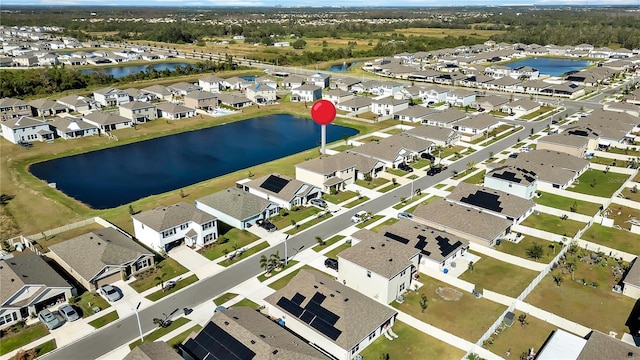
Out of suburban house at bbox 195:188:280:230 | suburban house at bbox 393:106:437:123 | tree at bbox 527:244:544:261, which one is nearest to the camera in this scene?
tree at bbox 527:244:544:261

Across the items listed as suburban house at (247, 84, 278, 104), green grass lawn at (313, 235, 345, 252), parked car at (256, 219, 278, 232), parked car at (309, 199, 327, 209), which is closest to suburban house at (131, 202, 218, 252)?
parked car at (256, 219, 278, 232)

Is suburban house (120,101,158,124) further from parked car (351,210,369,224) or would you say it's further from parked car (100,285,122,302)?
parked car (100,285,122,302)

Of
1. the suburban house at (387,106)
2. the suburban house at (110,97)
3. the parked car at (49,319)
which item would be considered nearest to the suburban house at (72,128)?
the suburban house at (110,97)

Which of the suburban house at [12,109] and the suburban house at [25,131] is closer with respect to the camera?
the suburban house at [25,131]

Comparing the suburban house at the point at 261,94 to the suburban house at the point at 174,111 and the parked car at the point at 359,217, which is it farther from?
the parked car at the point at 359,217

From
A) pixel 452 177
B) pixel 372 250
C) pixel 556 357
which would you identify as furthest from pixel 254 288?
pixel 452 177

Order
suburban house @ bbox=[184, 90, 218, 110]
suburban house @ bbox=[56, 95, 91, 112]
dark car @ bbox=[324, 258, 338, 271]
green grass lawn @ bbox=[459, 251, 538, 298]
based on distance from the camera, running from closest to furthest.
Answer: green grass lawn @ bbox=[459, 251, 538, 298], dark car @ bbox=[324, 258, 338, 271], suburban house @ bbox=[56, 95, 91, 112], suburban house @ bbox=[184, 90, 218, 110]

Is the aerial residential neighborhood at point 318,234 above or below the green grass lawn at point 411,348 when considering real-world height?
above
